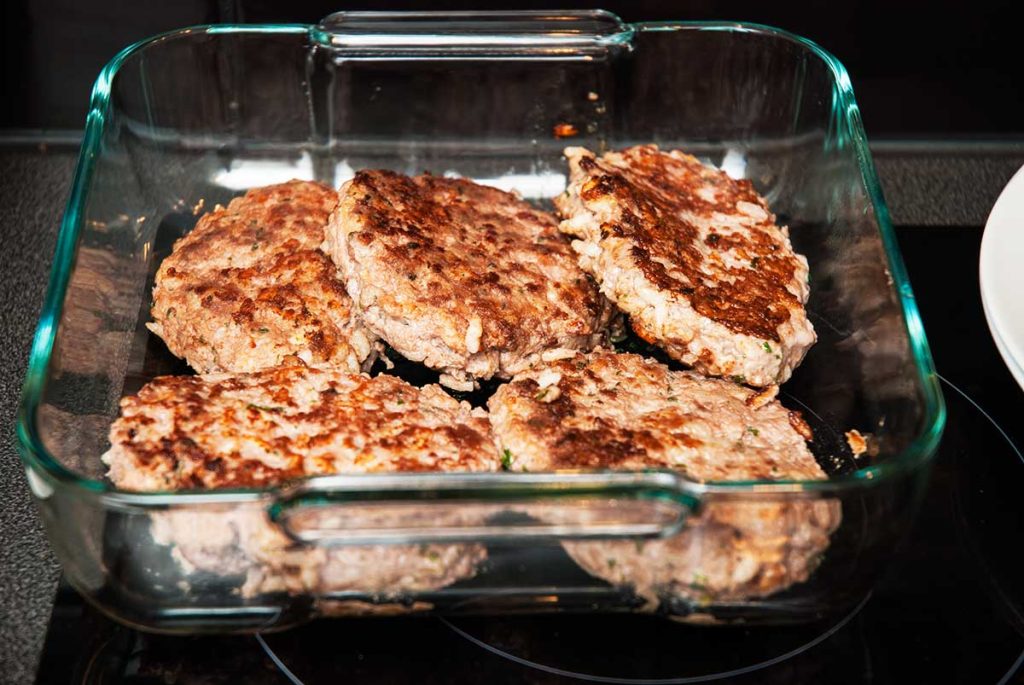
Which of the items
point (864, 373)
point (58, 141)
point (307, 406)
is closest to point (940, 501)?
point (864, 373)

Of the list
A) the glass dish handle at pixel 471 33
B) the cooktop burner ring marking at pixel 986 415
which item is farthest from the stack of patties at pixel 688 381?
the cooktop burner ring marking at pixel 986 415

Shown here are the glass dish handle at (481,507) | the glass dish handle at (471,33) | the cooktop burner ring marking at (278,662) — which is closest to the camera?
the glass dish handle at (481,507)

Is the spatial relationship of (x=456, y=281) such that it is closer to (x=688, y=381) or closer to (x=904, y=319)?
(x=688, y=381)

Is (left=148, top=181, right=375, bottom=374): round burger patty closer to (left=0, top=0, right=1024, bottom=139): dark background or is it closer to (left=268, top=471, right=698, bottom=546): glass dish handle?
(left=268, top=471, right=698, bottom=546): glass dish handle

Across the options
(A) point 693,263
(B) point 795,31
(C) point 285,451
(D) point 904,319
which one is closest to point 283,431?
(C) point 285,451

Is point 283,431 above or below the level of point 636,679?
above

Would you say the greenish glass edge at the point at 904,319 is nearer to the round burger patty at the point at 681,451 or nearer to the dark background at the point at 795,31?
the round burger patty at the point at 681,451

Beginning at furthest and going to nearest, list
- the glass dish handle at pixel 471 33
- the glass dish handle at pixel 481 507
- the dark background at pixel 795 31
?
the dark background at pixel 795 31 → the glass dish handle at pixel 471 33 → the glass dish handle at pixel 481 507

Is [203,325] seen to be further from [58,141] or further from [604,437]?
[58,141]
